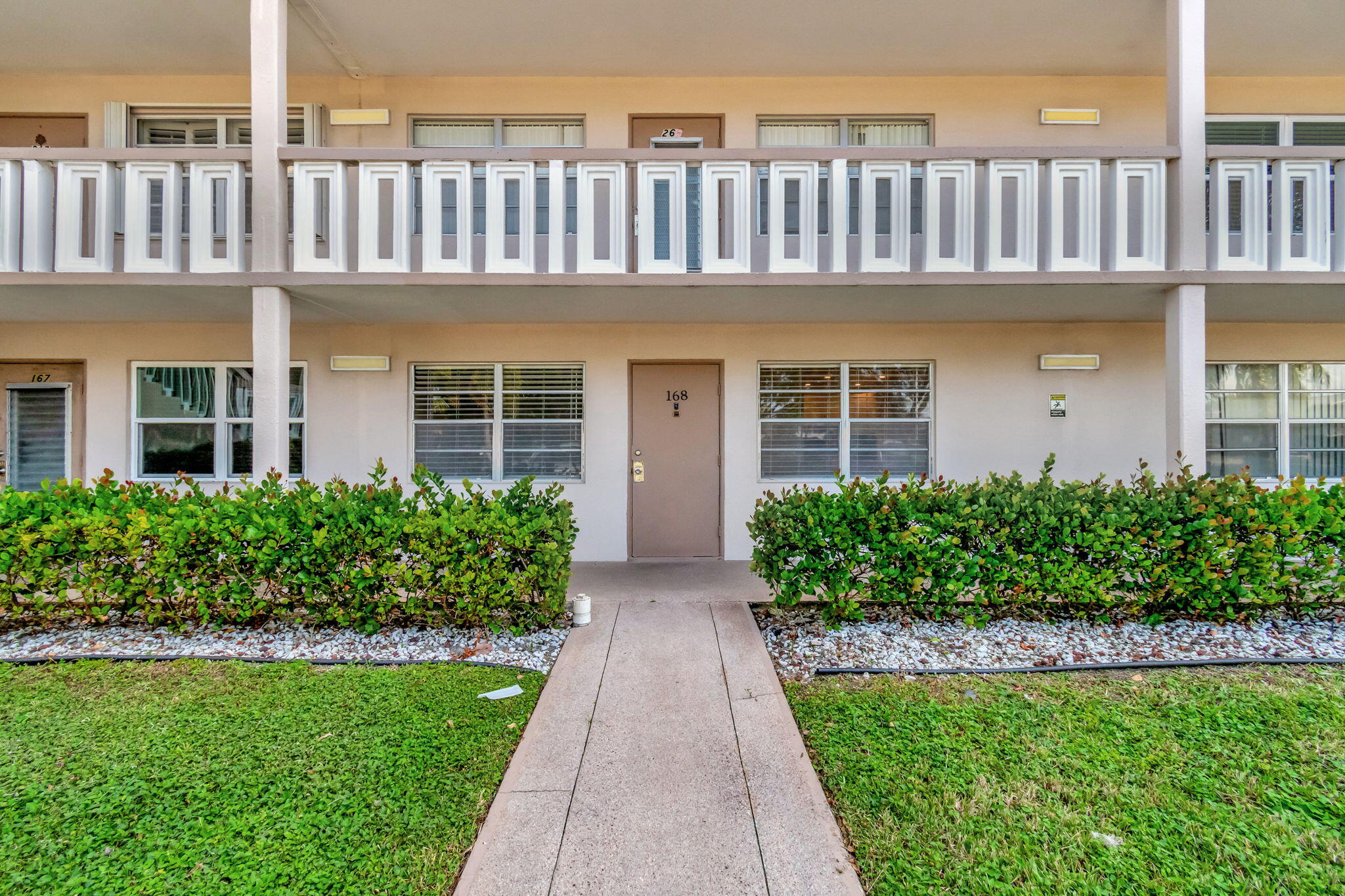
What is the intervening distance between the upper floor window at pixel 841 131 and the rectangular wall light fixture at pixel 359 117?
4.26m

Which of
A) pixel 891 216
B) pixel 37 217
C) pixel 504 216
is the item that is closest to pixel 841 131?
pixel 891 216

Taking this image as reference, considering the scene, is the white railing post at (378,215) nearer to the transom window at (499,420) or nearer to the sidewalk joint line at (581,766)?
the transom window at (499,420)

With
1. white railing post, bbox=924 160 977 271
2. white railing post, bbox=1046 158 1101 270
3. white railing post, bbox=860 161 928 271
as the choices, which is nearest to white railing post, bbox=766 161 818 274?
white railing post, bbox=860 161 928 271

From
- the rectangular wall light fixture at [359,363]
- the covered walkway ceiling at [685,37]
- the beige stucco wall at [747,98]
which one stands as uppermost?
the covered walkway ceiling at [685,37]

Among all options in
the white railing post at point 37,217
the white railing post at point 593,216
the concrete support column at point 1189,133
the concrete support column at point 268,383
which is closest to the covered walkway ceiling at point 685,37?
the concrete support column at point 1189,133

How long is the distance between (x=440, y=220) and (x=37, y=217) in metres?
3.48

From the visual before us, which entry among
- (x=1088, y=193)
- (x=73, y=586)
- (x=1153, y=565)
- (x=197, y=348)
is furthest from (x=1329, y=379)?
(x=197, y=348)

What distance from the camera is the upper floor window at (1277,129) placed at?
6910 mm

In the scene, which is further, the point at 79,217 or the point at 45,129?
the point at 45,129

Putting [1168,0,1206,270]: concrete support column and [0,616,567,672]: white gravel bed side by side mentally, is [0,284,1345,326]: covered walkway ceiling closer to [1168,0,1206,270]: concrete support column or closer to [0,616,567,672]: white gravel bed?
[1168,0,1206,270]: concrete support column

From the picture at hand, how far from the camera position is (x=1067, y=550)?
4.47 metres

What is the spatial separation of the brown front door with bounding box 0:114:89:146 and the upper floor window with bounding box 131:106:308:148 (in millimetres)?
647

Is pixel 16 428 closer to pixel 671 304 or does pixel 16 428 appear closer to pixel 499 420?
pixel 499 420

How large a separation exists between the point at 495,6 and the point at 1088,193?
575 centimetres
